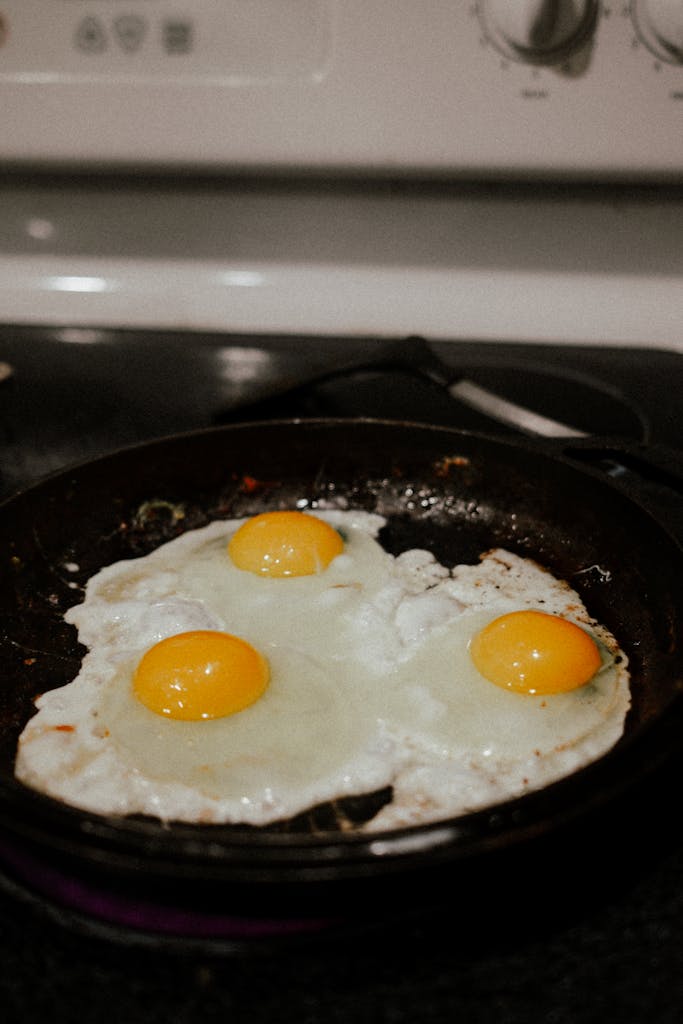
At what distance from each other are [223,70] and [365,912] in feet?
3.42

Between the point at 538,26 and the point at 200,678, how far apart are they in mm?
839

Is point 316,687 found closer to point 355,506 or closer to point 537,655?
point 537,655

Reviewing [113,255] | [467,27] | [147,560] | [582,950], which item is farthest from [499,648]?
[113,255]

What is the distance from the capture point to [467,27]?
3.51 feet

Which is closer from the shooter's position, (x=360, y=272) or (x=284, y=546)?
(x=284, y=546)

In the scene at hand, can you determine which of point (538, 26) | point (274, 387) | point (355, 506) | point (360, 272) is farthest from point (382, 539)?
point (538, 26)

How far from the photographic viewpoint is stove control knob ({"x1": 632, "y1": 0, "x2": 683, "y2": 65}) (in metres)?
1.01

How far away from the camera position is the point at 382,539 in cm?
104

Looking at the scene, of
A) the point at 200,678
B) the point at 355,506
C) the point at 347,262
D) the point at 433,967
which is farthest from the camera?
the point at 347,262

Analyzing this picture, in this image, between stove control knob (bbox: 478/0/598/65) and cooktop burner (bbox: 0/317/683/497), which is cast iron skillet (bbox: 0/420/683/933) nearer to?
cooktop burner (bbox: 0/317/683/497)

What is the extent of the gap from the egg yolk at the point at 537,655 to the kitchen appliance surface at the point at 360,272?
3.3 inches

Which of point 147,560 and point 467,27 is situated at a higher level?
point 467,27

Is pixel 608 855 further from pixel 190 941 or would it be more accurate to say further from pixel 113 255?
pixel 113 255

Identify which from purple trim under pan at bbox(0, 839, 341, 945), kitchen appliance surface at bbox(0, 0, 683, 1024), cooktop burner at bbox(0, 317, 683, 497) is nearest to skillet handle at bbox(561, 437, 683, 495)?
kitchen appliance surface at bbox(0, 0, 683, 1024)
